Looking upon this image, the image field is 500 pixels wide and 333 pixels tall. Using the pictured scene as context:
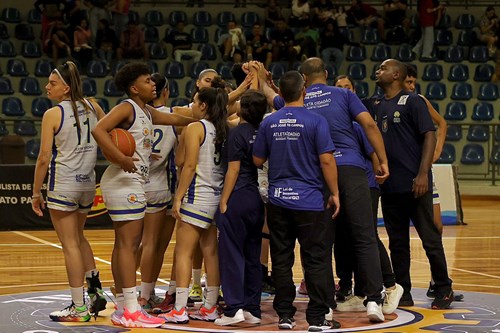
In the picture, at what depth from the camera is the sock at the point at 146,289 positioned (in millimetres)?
7730

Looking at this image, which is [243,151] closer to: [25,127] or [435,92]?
[25,127]

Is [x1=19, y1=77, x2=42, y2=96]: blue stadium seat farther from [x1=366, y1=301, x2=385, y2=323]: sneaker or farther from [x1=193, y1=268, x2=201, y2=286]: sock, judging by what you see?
[x1=366, y1=301, x2=385, y2=323]: sneaker

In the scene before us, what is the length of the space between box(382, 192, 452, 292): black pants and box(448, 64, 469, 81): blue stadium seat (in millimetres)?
14381

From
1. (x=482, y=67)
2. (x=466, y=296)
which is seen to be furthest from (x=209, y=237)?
(x=482, y=67)

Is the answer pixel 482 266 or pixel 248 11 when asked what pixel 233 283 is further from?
pixel 248 11

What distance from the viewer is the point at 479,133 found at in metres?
19.7

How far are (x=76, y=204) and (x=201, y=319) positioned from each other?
48.7 inches

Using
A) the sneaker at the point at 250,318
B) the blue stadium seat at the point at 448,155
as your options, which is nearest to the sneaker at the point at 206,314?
the sneaker at the point at 250,318

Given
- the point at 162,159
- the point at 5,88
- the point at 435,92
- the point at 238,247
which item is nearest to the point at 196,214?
the point at 238,247

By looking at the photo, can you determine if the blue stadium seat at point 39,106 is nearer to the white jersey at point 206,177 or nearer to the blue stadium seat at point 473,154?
the blue stadium seat at point 473,154

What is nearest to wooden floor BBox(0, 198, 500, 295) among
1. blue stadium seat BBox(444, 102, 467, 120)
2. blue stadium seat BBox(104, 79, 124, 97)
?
blue stadium seat BBox(444, 102, 467, 120)

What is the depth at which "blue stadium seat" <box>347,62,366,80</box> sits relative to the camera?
71.3 ft

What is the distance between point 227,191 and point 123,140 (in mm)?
810

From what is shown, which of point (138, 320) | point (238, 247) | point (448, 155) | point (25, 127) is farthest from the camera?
point (448, 155)
